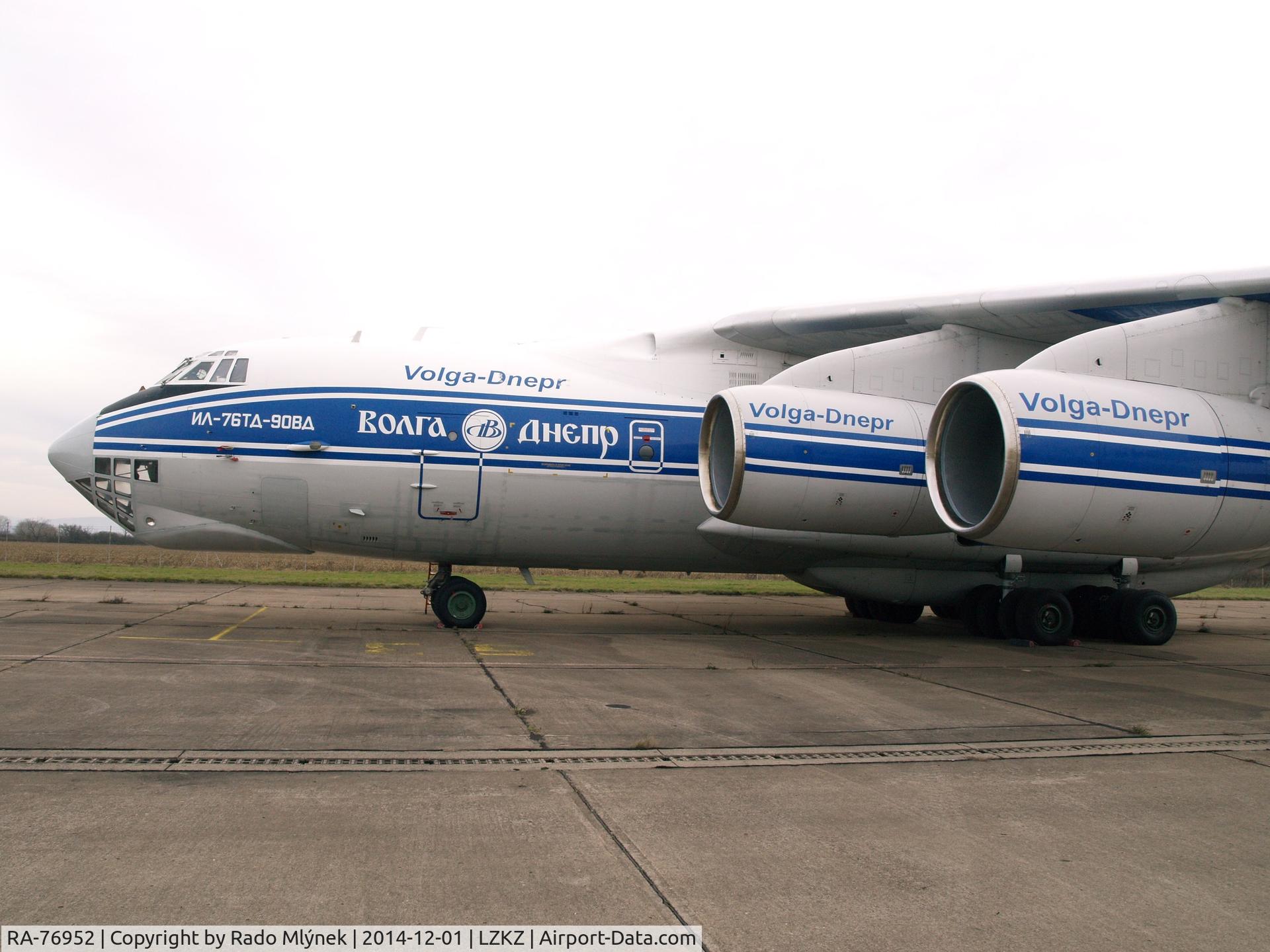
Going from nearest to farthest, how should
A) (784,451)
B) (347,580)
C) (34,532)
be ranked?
(784,451) → (347,580) → (34,532)

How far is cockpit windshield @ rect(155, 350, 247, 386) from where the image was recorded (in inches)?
425

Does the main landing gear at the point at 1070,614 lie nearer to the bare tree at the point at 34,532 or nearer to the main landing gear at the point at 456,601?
the main landing gear at the point at 456,601

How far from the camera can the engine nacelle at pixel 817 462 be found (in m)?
9.84

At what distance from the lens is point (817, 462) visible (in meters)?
9.97

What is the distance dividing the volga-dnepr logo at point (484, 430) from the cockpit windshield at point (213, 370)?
2603 mm

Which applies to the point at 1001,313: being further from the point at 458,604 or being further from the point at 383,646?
the point at 383,646

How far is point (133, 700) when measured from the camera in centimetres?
620

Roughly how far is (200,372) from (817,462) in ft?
23.1

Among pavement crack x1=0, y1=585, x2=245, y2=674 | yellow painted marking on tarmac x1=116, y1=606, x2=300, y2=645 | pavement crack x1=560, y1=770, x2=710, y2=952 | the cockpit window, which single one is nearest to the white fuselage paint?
the cockpit window

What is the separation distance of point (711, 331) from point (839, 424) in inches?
102

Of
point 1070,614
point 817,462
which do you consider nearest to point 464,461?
point 817,462

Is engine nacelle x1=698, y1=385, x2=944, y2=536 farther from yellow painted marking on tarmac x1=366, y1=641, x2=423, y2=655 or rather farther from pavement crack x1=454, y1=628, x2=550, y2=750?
yellow painted marking on tarmac x1=366, y1=641, x2=423, y2=655

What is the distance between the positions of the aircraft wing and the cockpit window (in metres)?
6.05

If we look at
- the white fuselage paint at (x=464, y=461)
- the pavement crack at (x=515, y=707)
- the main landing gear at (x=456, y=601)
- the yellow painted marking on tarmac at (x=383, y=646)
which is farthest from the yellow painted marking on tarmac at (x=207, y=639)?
the main landing gear at (x=456, y=601)
